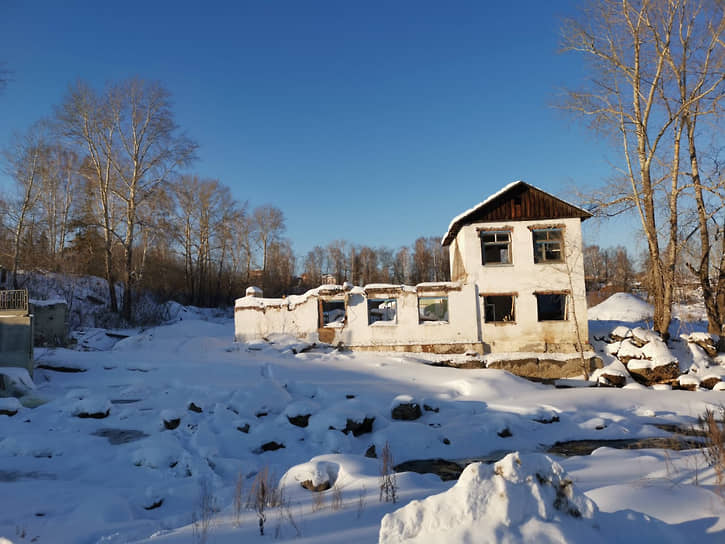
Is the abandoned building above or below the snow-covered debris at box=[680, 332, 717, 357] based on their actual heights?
above

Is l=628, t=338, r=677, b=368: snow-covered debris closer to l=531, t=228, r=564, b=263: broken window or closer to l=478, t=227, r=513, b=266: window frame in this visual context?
l=531, t=228, r=564, b=263: broken window

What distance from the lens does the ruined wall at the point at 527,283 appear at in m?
19.2

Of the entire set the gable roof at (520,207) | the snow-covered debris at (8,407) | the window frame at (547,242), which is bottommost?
the snow-covered debris at (8,407)

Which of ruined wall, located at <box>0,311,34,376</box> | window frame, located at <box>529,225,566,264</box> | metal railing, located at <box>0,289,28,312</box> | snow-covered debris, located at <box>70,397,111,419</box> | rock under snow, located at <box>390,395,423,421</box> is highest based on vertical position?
window frame, located at <box>529,225,566,264</box>

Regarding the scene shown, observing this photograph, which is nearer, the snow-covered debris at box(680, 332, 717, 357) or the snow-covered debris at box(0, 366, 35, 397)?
the snow-covered debris at box(0, 366, 35, 397)

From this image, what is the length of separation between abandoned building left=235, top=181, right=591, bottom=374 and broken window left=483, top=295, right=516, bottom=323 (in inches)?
8.8

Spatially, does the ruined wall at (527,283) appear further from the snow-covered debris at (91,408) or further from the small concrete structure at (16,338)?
the small concrete structure at (16,338)

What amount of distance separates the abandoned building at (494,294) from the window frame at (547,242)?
0.14 ft

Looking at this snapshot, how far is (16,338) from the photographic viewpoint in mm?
12859

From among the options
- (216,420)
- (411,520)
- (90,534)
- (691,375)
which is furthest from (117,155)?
(691,375)

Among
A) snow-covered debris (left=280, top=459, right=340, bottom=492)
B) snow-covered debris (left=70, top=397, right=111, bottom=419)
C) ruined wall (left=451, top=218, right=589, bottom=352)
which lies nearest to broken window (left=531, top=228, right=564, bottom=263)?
ruined wall (left=451, top=218, right=589, bottom=352)

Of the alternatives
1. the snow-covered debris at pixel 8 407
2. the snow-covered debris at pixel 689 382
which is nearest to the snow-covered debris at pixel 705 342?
the snow-covered debris at pixel 689 382

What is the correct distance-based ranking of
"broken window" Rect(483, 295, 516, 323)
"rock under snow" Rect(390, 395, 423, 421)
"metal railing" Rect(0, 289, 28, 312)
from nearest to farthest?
"rock under snow" Rect(390, 395, 423, 421) < "metal railing" Rect(0, 289, 28, 312) < "broken window" Rect(483, 295, 516, 323)

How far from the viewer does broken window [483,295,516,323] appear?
20027mm
